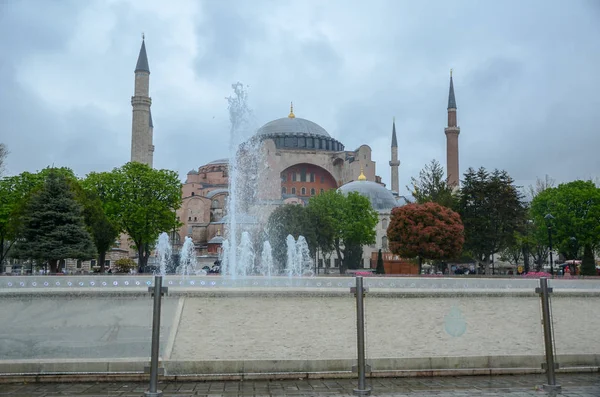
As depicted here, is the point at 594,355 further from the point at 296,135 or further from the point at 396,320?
the point at 296,135

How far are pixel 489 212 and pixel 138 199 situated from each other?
71.3 feet

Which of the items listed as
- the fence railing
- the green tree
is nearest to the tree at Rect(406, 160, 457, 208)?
the green tree

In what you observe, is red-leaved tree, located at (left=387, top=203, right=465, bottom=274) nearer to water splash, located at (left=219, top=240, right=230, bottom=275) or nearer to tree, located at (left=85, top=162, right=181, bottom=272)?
water splash, located at (left=219, top=240, right=230, bottom=275)

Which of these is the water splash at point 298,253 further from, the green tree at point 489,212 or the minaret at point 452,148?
the minaret at point 452,148

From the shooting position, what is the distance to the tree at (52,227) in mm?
27797

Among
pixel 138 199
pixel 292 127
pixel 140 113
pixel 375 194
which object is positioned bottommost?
pixel 138 199

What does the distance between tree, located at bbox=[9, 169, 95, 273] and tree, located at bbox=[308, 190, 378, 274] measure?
63.2ft

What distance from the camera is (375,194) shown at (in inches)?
2442

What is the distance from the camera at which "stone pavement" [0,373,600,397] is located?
23.4 feet

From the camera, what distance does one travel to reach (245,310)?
1038cm

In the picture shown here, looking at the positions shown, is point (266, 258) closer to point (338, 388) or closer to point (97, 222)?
point (97, 222)

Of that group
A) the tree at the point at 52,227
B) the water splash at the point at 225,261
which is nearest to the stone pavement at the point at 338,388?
the water splash at the point at 225,261

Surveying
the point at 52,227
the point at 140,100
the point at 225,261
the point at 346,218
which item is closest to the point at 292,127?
the point at 140,100

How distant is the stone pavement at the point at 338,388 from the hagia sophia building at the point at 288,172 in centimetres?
4578
